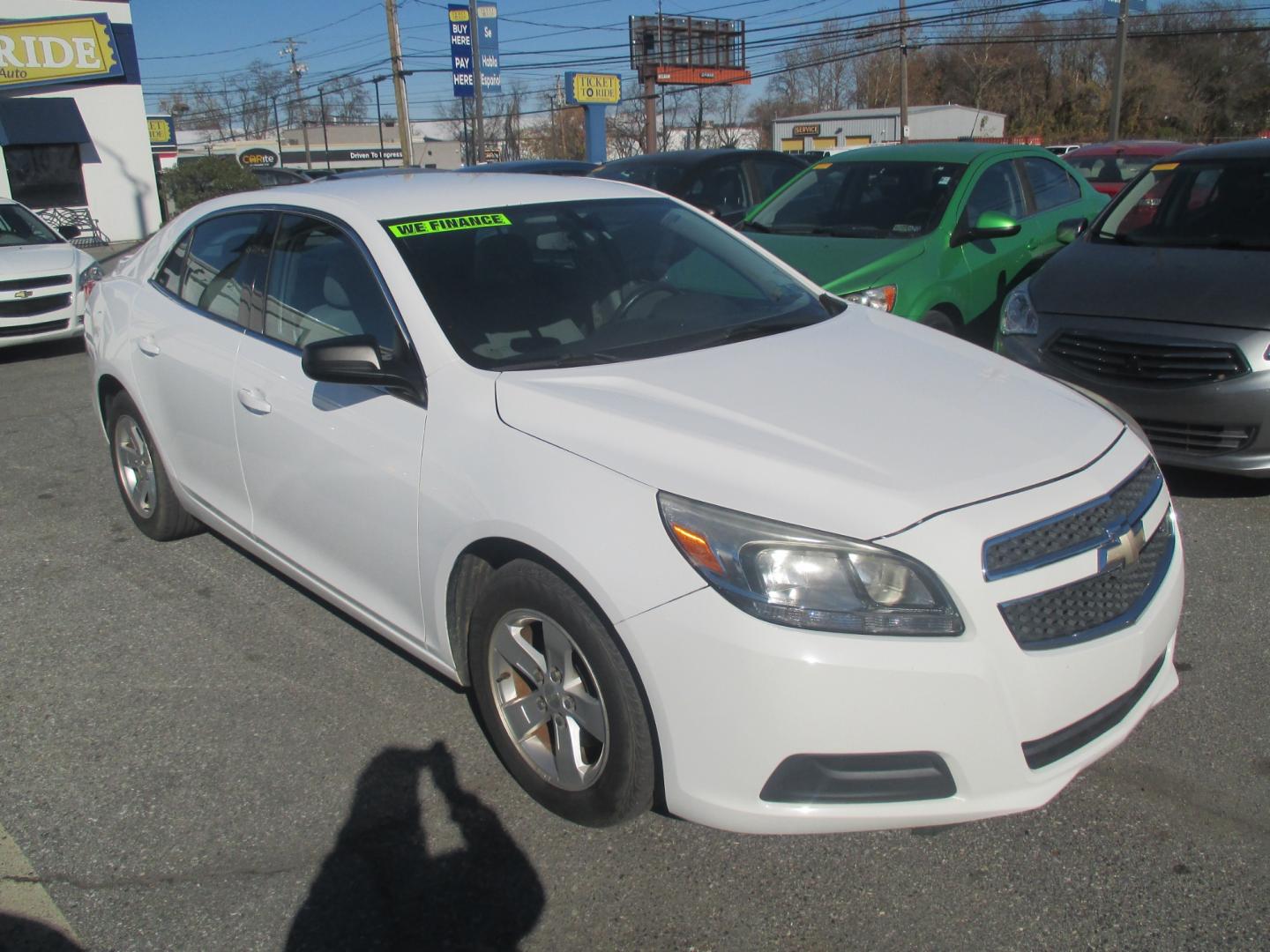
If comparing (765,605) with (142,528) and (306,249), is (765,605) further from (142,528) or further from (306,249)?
(142,528)

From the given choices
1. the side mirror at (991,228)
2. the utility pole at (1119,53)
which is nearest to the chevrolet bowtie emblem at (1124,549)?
the side mirror at (991,228)

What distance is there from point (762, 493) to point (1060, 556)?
2.26ft

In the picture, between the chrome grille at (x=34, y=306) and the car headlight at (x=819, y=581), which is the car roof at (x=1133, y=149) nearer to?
the chrome grille at (x=34, y=306)

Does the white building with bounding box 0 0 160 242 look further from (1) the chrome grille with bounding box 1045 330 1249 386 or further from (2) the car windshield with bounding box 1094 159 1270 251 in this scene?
(1) the chrome grille with bounding box 1045 330 1249 386

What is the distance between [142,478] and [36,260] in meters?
6.13

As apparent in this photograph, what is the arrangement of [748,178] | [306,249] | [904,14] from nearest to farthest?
[306,249]
[748,178]
[904,14]

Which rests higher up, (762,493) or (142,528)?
(762,493)

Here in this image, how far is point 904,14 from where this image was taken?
1580 inches

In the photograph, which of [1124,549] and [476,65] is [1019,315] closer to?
[1124,549]

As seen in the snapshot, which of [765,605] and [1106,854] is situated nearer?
[765,605]

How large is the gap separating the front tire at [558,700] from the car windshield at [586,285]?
74 centimetres

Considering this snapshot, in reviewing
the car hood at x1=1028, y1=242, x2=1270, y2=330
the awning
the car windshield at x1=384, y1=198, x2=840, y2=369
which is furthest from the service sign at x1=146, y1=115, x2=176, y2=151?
the car windshield at x1=384, y1=198, x2=840, y2=369

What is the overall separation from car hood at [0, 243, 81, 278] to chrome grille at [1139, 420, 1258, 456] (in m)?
9.13

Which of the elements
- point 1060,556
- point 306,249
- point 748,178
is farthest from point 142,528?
point 748,178
